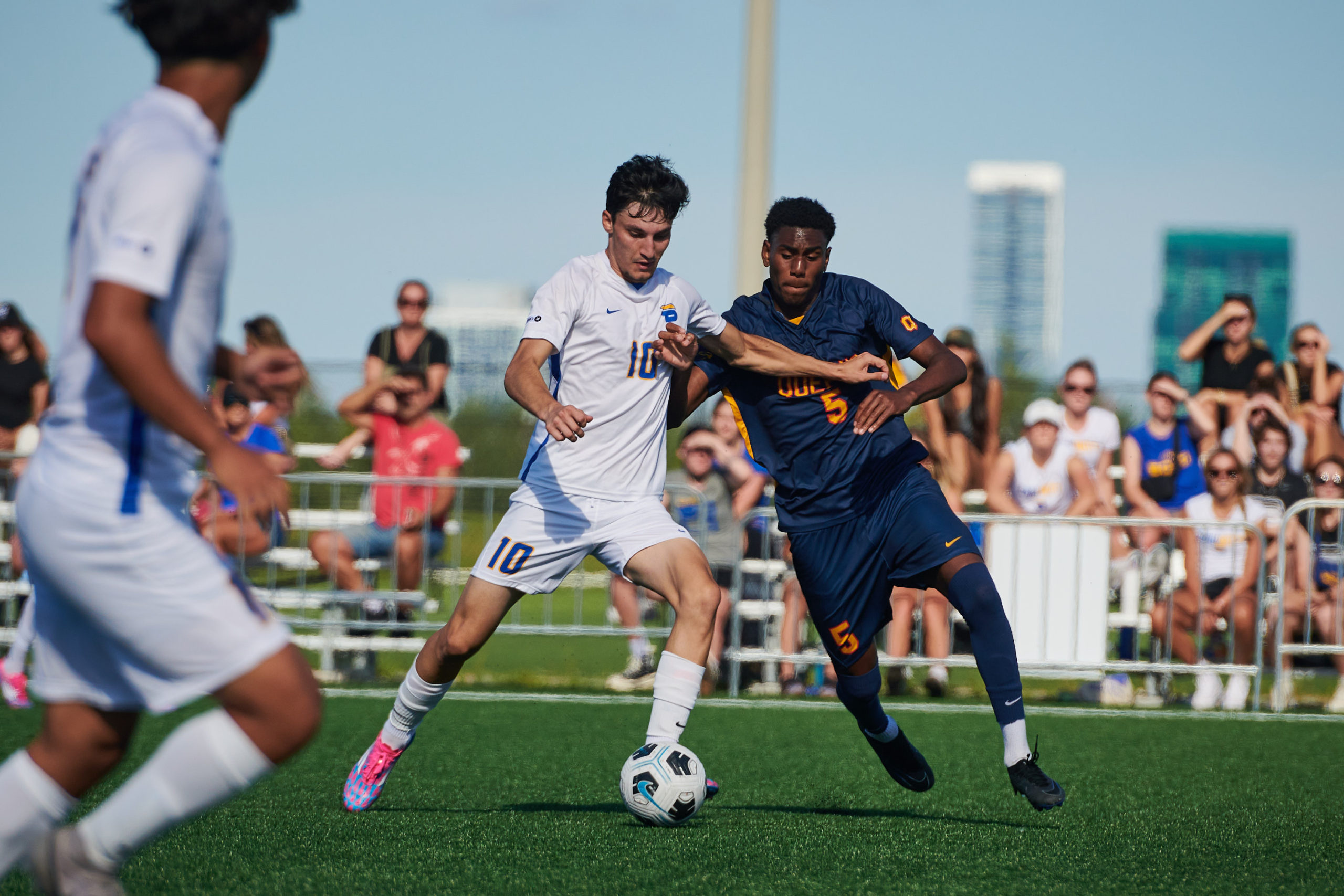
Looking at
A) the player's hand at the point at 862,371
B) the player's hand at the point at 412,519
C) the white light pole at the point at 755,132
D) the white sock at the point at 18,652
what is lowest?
the white sock at the point at 18,652

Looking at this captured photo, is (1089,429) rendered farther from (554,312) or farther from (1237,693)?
(554,312)

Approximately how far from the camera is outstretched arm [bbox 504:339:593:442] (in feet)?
15.0

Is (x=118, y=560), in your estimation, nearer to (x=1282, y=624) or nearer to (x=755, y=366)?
(x=755, y=366)

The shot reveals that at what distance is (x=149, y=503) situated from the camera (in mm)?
2699

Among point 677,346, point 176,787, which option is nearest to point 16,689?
point 677,346

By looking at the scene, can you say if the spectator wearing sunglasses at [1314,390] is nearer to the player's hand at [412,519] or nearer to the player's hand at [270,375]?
the player's hand at [412,519]

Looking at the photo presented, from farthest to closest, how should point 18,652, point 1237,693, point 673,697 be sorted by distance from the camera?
point 1237,693 < point 18,652 < point 673,697

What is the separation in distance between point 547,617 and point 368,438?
7.23 ft

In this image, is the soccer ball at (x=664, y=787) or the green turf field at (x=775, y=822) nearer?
the green turf field at (x=775, y=822)

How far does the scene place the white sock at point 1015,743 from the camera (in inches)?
198

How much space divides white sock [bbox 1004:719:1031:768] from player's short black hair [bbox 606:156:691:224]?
2265 mm

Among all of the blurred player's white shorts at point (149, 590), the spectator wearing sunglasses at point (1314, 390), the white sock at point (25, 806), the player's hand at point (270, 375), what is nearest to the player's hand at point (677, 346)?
the player's hand at point (270, 375)

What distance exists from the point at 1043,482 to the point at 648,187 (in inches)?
262

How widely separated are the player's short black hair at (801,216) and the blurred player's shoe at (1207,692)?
6273mm
